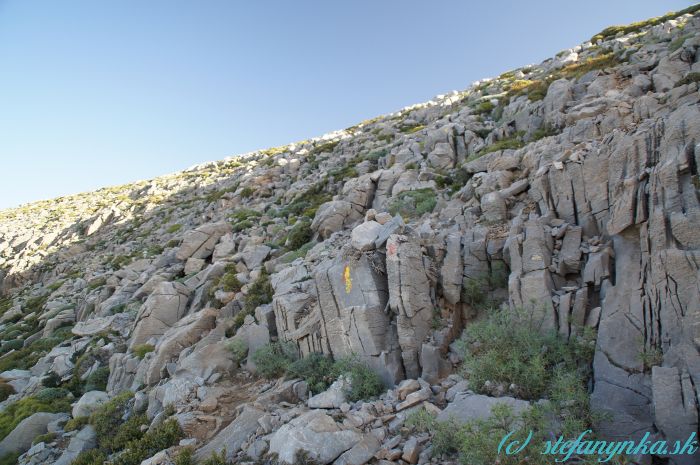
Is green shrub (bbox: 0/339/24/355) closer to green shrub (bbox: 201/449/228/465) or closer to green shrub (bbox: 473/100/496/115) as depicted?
green shrub (bbox: 201/449/228/465)

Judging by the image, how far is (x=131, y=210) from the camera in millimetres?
53719

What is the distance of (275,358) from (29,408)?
39.5 feet

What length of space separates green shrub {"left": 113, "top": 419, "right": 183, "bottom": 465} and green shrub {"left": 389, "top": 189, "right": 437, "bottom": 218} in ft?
42.6

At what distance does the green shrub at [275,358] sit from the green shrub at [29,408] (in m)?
9.86

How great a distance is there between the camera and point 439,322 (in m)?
11.8

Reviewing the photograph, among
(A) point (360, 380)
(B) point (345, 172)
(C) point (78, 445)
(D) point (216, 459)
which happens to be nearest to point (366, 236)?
(A) point (360, 380)

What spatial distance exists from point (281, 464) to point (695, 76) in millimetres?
20437

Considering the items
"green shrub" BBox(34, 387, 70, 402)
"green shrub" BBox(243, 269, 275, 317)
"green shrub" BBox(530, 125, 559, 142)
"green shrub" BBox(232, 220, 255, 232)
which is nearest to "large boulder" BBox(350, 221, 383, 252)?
"green shrub" BBox(243, 269, 275, 317)

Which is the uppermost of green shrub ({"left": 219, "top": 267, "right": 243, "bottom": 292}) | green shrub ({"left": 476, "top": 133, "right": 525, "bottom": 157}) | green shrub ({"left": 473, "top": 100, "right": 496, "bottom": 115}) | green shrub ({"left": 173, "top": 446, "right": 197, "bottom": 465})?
green shrub ({"left": 473, "top": 100, "right": 496, "bottom": 115})

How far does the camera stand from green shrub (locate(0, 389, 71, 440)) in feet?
51.1

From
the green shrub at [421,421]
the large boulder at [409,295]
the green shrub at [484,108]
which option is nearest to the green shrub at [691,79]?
the large boulder at [409,295]

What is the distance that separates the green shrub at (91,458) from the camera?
11227mm

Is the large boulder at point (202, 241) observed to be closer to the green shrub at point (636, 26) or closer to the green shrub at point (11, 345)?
the green shrub at point (11, 345)

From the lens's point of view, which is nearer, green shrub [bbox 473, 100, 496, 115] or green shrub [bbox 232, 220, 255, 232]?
green shrub [bbox 232, 220, 255, 232]
